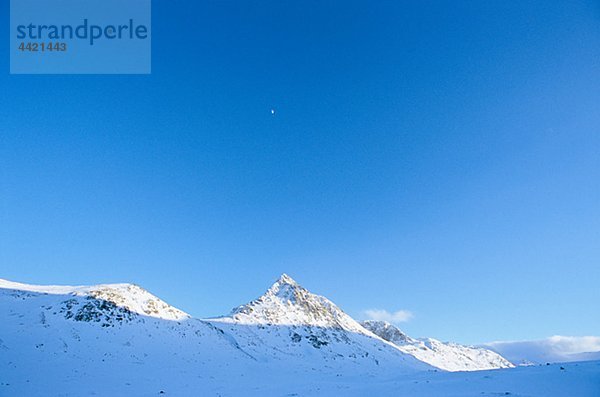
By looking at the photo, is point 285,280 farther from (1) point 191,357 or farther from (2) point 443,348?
(2) point 443,348

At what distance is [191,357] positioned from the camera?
41.0m

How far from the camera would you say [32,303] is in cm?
4112

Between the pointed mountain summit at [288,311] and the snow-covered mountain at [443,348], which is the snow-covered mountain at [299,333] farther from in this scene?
the snow-covered mountain at [443,348]

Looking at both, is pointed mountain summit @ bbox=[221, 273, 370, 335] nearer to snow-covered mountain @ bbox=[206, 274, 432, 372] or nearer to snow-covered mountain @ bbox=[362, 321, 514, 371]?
snow-covered mountain @ bbox=[206, 274, 432, 372]

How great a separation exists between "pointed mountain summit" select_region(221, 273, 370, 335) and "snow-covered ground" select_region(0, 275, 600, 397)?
1.65ft

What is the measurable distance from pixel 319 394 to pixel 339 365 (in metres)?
47.6

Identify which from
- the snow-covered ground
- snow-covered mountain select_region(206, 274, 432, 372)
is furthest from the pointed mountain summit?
the snow-covered ground

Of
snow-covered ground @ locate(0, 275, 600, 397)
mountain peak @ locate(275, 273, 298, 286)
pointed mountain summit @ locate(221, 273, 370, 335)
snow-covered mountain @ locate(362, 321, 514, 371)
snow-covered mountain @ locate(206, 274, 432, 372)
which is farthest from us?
snow-covered mountain @ locate(362, 321, 514, 371)

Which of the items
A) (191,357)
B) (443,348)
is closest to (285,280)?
(191,357)

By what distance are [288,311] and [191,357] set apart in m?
40.2

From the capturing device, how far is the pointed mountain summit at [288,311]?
7126cm

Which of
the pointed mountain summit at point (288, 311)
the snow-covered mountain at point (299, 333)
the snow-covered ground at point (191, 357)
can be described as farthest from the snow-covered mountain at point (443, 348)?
the snow-covered ground at point (191, 357)

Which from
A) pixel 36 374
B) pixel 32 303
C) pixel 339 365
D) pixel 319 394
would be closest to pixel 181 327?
pixel 32 303

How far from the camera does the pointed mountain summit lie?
71.3m
